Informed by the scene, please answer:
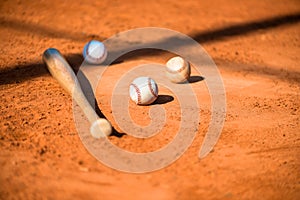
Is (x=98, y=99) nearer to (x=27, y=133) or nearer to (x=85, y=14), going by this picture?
(x=27, y=133)

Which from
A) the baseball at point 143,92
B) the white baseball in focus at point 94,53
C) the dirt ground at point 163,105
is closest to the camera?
the dirt ground at point 163,105

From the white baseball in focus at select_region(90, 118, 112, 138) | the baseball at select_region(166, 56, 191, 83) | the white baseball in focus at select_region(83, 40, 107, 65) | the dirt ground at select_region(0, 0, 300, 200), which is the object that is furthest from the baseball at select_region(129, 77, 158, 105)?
the white baseball in focus at select_region(83, 40, 107, 65)

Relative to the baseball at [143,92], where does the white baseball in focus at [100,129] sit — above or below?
below

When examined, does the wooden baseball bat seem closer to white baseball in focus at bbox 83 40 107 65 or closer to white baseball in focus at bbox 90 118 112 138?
white baseball in focus at bbox 90 118 112 138

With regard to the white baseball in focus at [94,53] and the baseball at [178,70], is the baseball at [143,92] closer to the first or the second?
the baseball at [178,70]

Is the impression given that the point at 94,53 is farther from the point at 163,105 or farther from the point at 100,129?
the point at 100,129

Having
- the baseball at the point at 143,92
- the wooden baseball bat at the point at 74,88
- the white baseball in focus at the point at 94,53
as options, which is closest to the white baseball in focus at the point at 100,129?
the wooden baseball bat at the point at 74,88
